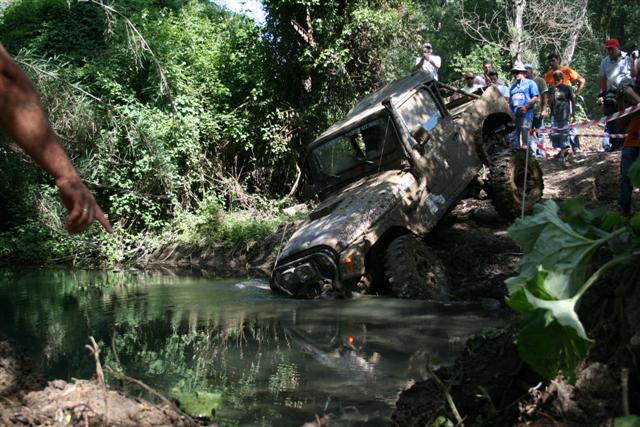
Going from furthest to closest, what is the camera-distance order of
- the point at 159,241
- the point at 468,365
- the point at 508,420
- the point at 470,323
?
the point at 159,241, the point at 470,323, the point at 468,365, the point at 508,420

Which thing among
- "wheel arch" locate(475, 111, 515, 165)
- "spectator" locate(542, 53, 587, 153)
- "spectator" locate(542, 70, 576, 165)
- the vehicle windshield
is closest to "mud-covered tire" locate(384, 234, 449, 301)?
the vehicle windshield

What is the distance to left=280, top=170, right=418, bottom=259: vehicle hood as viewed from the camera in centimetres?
773

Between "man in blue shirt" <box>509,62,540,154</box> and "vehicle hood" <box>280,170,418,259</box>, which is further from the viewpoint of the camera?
"man in blue shirt" <box>509,62,540,154</box>

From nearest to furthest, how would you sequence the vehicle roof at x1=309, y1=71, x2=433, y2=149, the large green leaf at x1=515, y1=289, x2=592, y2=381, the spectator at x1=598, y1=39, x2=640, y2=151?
the large green leaf at x1=515, y1=289, x2=592, y2=381
the vehicle roof at x1=309, y1=71, x2=433, y2=149
the spectator at x1=598, y1=39, x2=640, y2=151

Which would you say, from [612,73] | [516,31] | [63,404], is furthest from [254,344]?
[516,31]

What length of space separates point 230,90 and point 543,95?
7.94m

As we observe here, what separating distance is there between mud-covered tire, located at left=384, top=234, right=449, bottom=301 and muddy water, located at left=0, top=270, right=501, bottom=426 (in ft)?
0.65

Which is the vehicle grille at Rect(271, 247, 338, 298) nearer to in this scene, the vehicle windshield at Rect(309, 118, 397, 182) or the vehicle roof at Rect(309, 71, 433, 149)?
the vehicle windshield at Rect(309, 118, 397, 182)

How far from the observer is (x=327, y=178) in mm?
9430

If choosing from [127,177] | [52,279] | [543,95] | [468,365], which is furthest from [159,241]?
[468,365]

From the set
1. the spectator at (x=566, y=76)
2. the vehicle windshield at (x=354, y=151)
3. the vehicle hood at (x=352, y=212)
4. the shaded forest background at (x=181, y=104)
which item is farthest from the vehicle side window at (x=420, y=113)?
the shaded forest background at (x=181, y=104)

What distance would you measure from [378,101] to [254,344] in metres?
4.66

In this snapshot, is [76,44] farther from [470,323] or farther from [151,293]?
[470,323]

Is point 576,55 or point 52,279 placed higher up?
point 576,55
